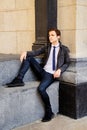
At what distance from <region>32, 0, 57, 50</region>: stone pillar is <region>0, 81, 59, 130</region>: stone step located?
Result: 0.79 m

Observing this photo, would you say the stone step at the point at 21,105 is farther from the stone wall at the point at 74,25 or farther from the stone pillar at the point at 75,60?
the stone wall at the point at 74,25

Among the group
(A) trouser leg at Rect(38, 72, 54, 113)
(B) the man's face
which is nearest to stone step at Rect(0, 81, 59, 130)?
(A) trouser leg at Rect(38, 72, 54, 113)

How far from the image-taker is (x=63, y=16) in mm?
4422

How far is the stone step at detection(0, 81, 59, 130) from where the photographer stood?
3.62 m

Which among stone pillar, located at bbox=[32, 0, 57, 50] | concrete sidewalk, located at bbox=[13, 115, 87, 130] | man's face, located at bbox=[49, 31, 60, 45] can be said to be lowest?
concrete sidewalk, located at bbox=[13, 115, 87, 130]

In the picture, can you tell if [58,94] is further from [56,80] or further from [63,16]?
[63,16]

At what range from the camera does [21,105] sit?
3795 millimetres

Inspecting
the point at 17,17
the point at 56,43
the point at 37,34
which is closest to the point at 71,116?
the point at 56,43

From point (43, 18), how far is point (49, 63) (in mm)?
750

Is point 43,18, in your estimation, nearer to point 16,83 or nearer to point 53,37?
point 53,37

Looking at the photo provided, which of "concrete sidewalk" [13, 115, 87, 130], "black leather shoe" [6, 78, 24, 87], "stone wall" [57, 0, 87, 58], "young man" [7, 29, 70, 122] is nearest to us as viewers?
"concrete sidewalk" [13, 115, 87, 130]

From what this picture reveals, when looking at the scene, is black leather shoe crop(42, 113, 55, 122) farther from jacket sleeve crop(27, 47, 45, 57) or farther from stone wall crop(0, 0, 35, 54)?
stone wall crop(0, 0, 35, 54)

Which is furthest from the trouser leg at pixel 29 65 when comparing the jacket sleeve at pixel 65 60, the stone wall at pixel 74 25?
the stone wall at pixel 74 25

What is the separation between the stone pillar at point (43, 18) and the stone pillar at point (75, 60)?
0.14 m
